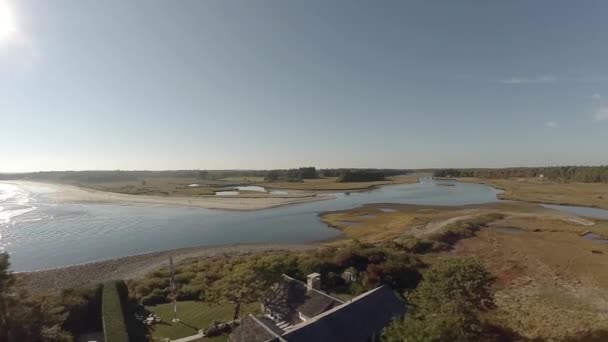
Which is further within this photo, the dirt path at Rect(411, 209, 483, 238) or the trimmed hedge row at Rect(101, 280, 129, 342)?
the dirt path at Rect(411, 209, 483, 238)

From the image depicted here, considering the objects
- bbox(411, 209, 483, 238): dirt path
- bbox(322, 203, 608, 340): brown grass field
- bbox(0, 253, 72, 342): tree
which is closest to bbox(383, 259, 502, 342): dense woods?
bbox(322, 203, 608, 340): brown grass field

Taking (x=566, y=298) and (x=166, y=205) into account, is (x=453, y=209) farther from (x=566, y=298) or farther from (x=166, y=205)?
(x=166, y=205)

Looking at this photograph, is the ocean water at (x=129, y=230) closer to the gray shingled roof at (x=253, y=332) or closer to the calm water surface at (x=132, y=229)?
the calm water surface at (x=132, y=229)

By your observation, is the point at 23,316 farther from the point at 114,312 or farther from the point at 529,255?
the point at 529,255

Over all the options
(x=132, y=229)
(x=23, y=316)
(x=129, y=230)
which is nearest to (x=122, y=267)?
(x=129, y=230)

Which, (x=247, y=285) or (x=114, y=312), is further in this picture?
(x=247, y=285)

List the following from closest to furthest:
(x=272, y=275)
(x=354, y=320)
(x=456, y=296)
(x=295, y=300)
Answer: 1. (x=354, y=320)
2. (x=456, y=296)
3. (x=295, y=300)
4. (x=272, y=275)

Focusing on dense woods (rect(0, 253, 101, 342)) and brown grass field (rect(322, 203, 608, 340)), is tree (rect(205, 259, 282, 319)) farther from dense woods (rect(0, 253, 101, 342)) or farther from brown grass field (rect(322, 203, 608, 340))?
brown grass field (rect(322, 203, 608, 340))
